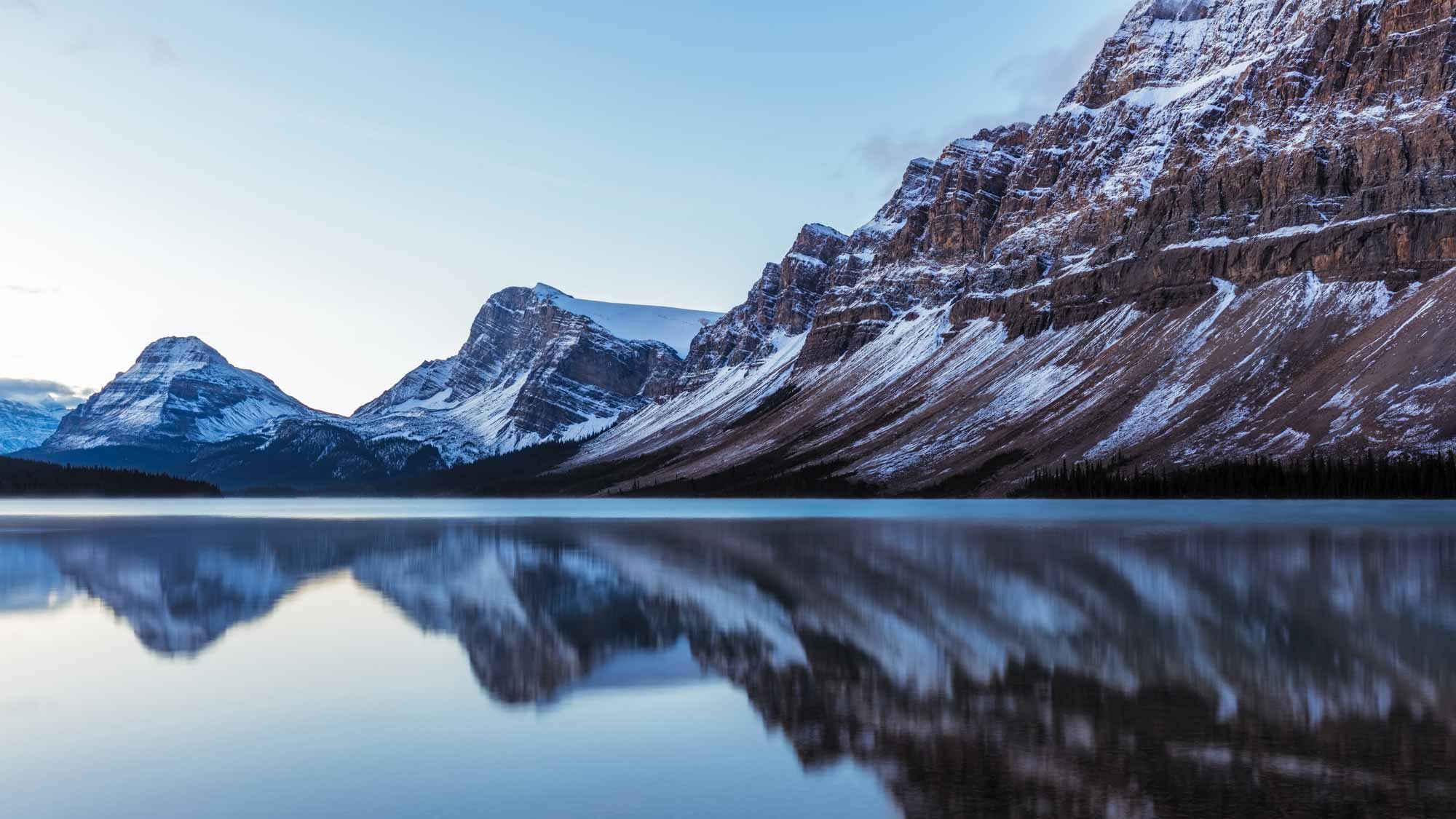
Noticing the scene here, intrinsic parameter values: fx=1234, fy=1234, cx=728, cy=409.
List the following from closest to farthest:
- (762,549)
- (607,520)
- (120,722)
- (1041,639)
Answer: (120,722) < (1041,639) < (762,549) < (607,520)

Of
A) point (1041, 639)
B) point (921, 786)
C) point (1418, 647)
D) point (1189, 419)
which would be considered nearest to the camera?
point (921, 786)

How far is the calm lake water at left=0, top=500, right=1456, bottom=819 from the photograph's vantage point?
1750cm

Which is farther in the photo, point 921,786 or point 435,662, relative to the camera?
point 435,662

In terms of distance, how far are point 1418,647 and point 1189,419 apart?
15935 centimetres

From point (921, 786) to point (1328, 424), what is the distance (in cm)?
15940

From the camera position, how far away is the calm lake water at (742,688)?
17500 mm

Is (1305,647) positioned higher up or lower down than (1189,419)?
lower down

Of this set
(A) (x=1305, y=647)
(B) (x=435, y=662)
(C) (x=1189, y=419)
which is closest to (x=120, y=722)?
(B) (x=435, y=662)

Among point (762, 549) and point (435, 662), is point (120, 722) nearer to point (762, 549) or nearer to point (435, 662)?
point (435, 662)

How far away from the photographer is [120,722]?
23188 mm

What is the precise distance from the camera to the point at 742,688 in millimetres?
25578

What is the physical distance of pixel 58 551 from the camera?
65938mm

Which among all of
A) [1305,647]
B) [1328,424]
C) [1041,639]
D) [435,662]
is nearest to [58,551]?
[435,662]

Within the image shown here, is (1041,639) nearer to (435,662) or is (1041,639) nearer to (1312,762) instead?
(1312,762)
